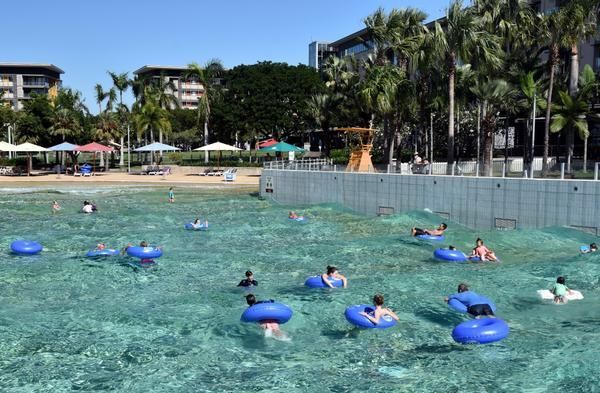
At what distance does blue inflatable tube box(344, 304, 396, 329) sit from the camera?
12836 mm

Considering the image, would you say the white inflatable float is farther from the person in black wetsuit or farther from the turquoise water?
the person in black wetsuit

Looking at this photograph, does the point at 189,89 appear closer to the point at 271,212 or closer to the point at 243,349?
the point at 271,212

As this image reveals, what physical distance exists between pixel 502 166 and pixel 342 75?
30.9m

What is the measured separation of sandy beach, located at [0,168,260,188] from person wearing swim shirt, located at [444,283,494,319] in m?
34.7

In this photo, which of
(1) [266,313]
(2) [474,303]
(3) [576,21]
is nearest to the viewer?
(1) [266,313]

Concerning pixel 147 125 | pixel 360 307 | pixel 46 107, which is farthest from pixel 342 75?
pixel 360 307

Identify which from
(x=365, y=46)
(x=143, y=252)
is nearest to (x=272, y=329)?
(x=143, y=252)

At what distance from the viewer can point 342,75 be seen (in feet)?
177

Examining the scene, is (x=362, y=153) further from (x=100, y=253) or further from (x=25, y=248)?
(x=25, y=248)

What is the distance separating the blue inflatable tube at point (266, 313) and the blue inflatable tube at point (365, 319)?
4.99ft

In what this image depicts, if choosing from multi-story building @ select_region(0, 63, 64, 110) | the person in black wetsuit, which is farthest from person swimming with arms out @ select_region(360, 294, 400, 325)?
multi-story building @ select_region(0, 63, 64, 110)

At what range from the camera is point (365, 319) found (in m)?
12.9

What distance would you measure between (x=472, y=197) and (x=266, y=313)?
51.7ft

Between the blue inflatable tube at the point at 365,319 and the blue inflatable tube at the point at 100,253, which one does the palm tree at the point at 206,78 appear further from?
the blue inflatable tube at the point at 365,319
